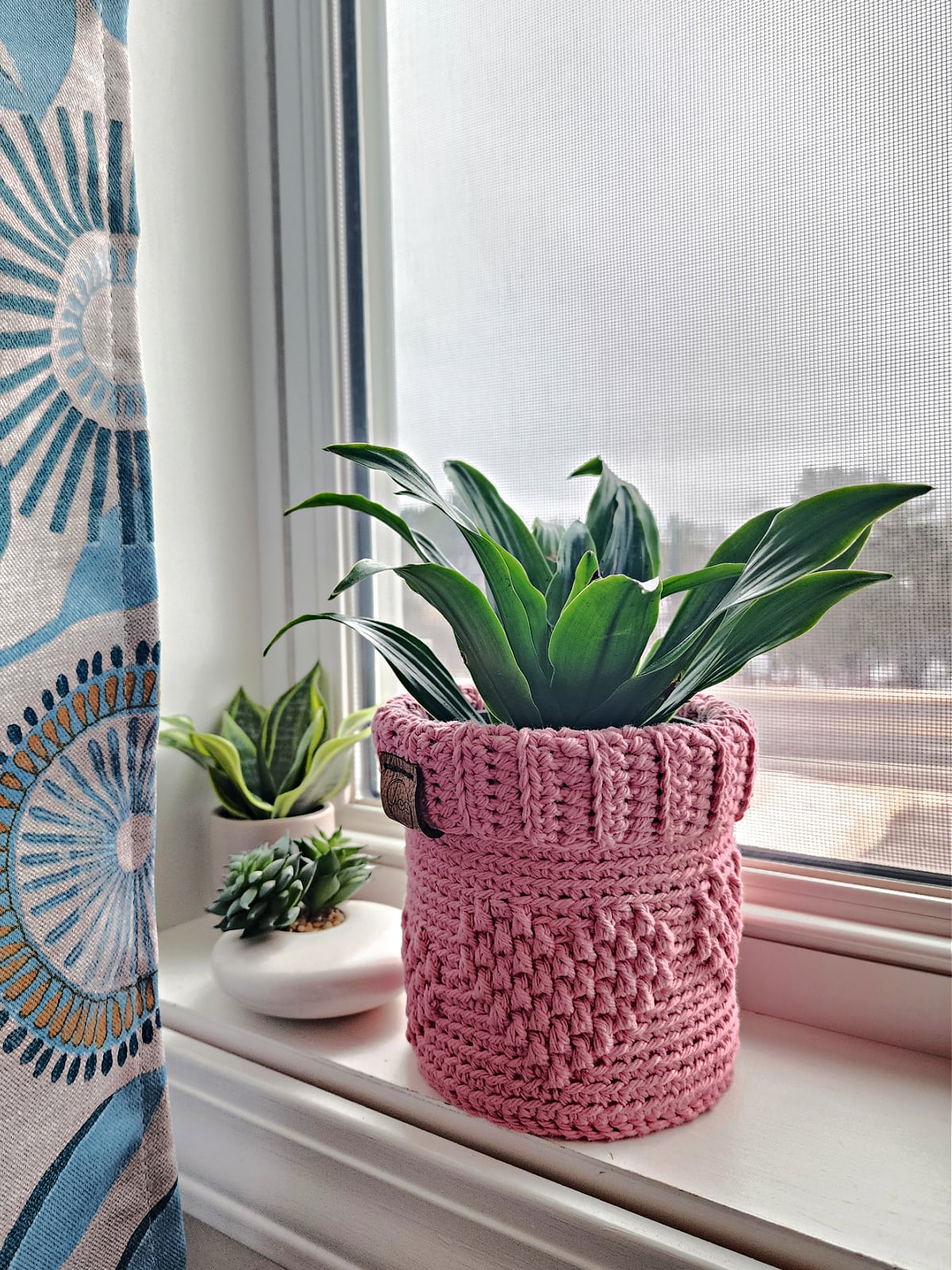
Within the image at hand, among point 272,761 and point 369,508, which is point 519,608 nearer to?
point 369,508

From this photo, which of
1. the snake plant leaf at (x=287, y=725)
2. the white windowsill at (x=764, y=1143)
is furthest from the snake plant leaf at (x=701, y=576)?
the snake plant leaf at (x=287, y=725)

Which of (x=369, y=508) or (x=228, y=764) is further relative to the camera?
(x=228, y=764)

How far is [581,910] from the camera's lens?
0.41 meters

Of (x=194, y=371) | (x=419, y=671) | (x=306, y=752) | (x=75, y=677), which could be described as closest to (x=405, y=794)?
(x=419, y=671)

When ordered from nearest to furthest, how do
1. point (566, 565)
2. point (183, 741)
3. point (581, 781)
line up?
point (581, 781) < point (566, 565) < point (183, 741)

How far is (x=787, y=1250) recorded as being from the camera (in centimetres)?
39

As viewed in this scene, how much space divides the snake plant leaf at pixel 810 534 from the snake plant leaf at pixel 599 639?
0.04 m

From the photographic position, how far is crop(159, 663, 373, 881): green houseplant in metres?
0.70

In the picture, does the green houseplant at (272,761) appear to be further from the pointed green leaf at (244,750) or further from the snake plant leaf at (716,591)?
the snake plant leaf at (716,591)

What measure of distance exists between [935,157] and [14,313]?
0.52 m

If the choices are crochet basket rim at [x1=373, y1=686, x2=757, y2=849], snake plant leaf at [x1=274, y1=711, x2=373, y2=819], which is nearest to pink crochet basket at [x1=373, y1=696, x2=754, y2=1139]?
crochet basket rim at [x1=373, y1=686, x2=757, y2=849]

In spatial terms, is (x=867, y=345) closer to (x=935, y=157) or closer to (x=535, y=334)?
(x=935, y=157)

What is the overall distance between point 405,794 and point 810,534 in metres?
0.24

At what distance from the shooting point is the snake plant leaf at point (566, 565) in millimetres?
492
